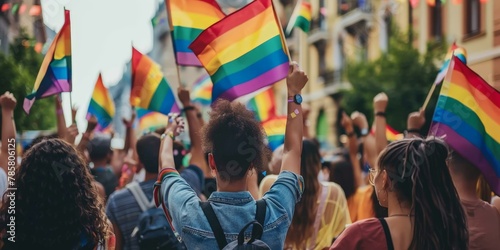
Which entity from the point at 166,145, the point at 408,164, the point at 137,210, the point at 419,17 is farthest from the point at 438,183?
the point at 419,17

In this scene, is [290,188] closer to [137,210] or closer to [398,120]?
[137,210]

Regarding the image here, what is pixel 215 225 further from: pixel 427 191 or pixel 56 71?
pixel 56 71

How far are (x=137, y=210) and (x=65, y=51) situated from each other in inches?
63.4

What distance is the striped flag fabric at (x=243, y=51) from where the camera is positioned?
421cm

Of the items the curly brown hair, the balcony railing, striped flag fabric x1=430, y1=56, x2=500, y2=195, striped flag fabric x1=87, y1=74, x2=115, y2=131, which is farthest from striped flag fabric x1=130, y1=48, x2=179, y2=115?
the balcony railing

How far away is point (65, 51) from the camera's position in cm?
509

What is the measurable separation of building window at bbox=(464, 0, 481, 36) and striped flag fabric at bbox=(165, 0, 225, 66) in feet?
41.0

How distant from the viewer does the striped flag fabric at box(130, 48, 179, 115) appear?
6.12m

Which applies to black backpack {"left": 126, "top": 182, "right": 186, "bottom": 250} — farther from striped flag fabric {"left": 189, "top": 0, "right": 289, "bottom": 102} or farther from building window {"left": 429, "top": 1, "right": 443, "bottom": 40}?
building window {"left": 429, "top": 1, "right": 443, "bottom": 40}

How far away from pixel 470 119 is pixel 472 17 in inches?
530

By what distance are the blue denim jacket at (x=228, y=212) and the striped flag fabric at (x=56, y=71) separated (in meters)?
2.49

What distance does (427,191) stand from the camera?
2.72 meters

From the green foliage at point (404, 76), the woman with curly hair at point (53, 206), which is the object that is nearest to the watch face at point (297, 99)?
the woman with curly hair at point (53, 206)

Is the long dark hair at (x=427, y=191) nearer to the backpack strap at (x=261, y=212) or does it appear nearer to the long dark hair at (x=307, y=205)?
the backpack strap at (x=261, y=212)
